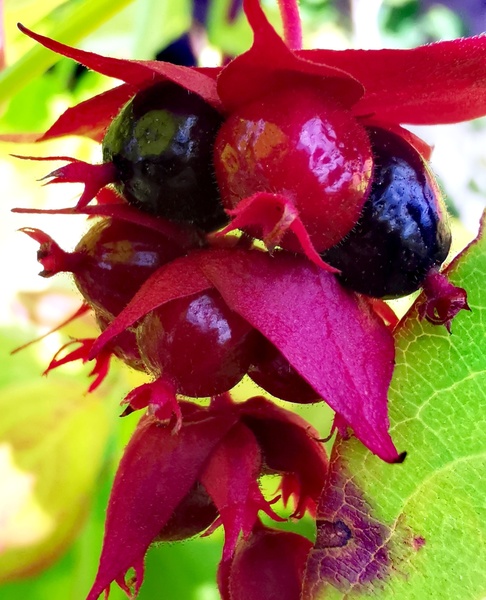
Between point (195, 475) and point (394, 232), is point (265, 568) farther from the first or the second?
point (394, 232)

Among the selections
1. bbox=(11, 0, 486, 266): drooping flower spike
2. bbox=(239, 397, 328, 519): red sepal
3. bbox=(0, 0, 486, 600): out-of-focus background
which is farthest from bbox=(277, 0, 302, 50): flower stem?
bbox=(0, 0, 486, 600): out-of-focus background

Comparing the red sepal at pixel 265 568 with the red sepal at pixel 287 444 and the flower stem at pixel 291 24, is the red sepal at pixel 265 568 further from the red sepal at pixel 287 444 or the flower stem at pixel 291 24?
the flower stem at pixel 291 24

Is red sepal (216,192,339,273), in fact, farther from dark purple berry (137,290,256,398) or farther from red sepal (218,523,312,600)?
red sepal (218,523,312,600)

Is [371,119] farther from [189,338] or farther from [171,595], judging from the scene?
[171,595]

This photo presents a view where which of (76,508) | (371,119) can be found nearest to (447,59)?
(371,119)

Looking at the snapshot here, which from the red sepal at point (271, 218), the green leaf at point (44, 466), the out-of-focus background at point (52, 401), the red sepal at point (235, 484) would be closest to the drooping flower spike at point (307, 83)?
the red sepal at point (271, 218)

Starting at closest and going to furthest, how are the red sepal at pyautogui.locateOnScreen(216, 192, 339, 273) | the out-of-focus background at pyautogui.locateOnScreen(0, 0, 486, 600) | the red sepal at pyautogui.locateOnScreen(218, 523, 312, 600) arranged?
the red sepal at pyautogui.locateOnScreen(216, 192, 339, 273) → the red sepal at pyautogui.locateOnScreen(218, 523, 312, 600) → the out-of-focus background at pyautogui.locateOnScreen(0, 0, 486, 600)

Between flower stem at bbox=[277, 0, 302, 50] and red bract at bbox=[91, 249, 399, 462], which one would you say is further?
flower stem at bbox=[277, 0, 302, 50]
